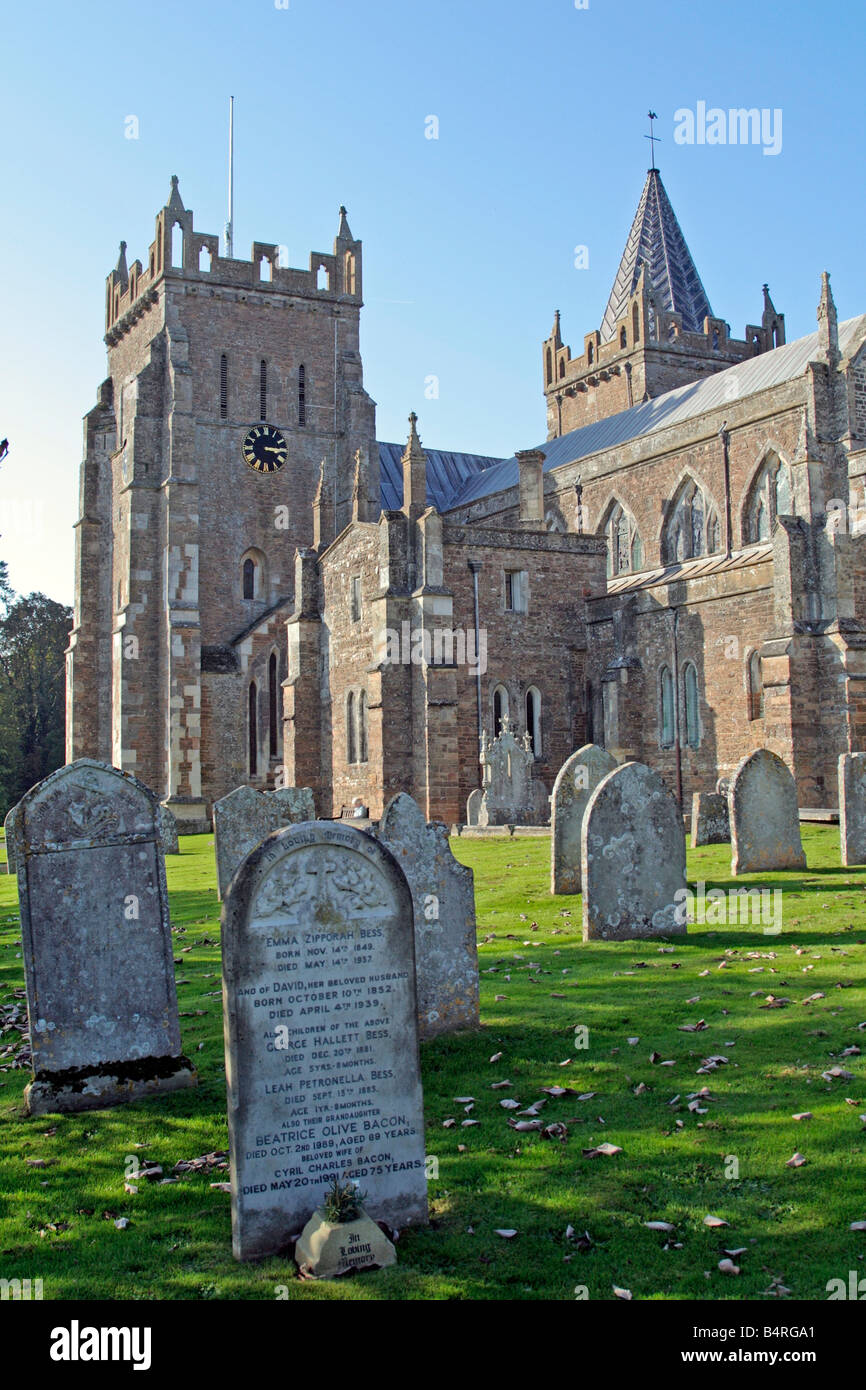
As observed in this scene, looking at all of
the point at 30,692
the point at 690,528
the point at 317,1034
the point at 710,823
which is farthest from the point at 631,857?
the point at 30,692

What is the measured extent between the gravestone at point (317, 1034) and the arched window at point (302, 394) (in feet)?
121

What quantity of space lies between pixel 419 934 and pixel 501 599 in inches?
862

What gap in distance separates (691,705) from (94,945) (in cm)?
2243

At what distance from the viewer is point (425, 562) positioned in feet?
88.1

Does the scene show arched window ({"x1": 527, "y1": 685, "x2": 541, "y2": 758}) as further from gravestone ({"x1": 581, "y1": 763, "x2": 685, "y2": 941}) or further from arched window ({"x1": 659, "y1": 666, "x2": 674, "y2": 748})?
gravestone ({"x1": 581, "y1": 763, "x2": 685, "y2": 941})

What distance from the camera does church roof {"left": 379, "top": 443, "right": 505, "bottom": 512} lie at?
4356cm

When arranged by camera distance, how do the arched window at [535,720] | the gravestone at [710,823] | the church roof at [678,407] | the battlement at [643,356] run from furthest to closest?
the battlement at [643,356], the church roof at [678,407], the arched window at [535,720], the gravestone at [710,823]

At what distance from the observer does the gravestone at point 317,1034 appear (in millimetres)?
4664

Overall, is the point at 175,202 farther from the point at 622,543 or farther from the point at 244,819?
the point at 244,819

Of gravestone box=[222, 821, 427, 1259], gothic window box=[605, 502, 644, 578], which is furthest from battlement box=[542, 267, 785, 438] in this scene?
gravestone box=[222, 821, 427, 1259]

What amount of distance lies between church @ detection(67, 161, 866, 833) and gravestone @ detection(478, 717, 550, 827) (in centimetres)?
230

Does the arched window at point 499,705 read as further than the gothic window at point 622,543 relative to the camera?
No

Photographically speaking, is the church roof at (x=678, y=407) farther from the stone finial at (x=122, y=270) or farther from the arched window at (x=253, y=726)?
the stone finial at (x=122, y=270)

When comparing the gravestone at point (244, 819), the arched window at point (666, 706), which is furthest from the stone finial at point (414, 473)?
the gravestone at point (244, 819)
